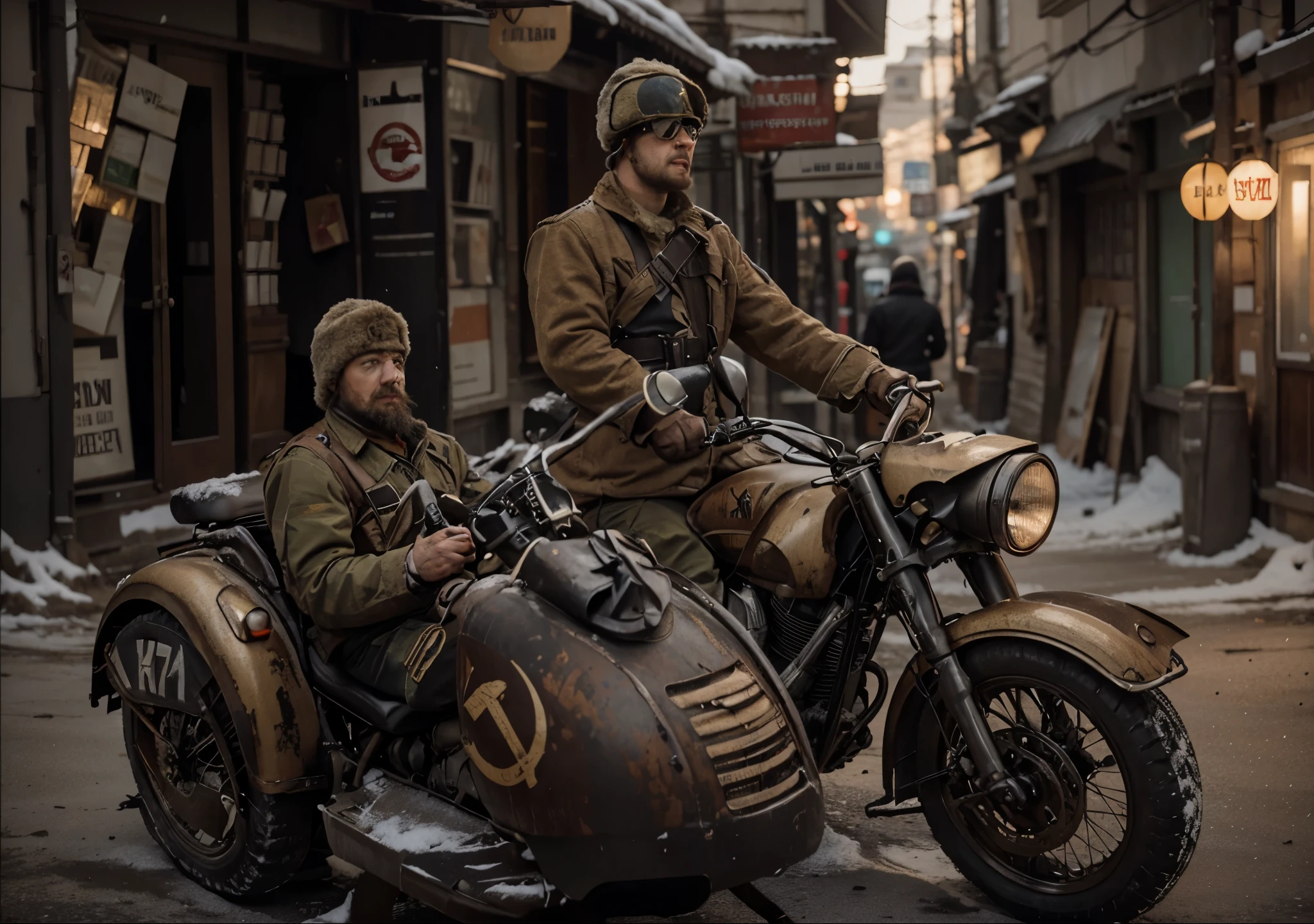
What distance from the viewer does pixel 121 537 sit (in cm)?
895

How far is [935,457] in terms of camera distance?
388cm

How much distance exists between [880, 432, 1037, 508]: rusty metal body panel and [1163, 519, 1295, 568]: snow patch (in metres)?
6.60

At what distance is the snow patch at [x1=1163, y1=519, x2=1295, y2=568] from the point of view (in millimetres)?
9969

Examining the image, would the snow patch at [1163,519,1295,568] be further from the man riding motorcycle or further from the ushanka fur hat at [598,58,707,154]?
the ushanka fur hat at [598,58,707,154]

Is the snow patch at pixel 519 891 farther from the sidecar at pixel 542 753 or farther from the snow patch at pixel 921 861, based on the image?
the snow patch at pixel 921 861

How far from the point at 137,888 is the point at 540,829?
1.61 meters

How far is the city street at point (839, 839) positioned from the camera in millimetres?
4129

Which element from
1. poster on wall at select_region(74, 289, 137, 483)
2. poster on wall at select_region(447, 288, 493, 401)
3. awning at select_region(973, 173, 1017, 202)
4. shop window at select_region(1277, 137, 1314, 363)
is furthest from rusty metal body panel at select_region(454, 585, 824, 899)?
awning at select_region(973, 173, 1017, 202)

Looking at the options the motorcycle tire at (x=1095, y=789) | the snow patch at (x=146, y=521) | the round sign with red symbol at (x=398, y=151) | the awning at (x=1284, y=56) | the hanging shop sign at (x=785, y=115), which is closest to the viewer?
the motorcycle tire at (x=1095, y=789)

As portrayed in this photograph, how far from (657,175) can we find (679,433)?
35.6 inches

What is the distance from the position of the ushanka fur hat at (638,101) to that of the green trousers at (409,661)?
57.4 inches

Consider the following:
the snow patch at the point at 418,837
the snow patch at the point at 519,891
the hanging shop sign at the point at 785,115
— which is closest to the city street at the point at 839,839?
the snow patch at the point at 418,837

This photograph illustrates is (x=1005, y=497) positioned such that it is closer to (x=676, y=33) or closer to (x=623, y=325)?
(x=623, y=325)

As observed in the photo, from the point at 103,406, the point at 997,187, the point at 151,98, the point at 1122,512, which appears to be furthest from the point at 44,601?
the point at 997,187
